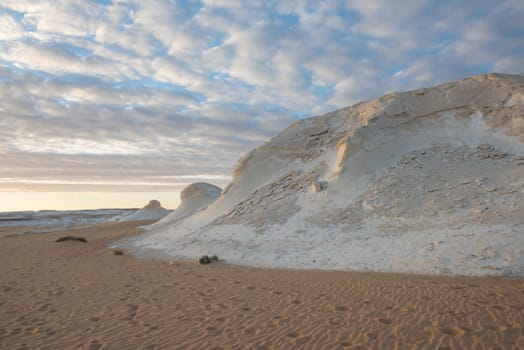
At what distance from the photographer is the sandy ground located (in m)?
5.21

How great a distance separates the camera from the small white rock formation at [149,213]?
141 ft

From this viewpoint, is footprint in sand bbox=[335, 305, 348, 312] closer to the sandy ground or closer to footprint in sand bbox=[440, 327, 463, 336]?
the sandy ground

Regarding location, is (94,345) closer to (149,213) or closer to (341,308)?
(341,308)

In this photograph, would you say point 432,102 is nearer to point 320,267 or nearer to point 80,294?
point 320,267

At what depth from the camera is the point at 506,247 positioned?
10016mm

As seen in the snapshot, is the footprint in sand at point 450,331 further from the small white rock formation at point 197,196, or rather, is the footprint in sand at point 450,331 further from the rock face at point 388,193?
the small white rock formation at point 197,196

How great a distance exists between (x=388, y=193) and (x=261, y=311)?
9.84 meters

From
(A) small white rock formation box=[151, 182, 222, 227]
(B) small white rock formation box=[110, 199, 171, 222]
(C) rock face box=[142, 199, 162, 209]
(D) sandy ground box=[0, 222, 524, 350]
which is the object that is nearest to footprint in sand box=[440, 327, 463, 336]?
(D) sandy ground box=[0, 222, 524, 350]

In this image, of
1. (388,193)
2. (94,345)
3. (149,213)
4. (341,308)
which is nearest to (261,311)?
(341,308)

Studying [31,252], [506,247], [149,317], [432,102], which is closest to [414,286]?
[506,247]

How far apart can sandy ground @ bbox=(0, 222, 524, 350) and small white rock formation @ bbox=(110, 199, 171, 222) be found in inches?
1316

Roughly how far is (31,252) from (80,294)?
11.5 m

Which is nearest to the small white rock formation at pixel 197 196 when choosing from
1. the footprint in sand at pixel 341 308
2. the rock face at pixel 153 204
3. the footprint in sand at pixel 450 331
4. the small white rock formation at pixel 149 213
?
the small white rock formation at pixel 149 213

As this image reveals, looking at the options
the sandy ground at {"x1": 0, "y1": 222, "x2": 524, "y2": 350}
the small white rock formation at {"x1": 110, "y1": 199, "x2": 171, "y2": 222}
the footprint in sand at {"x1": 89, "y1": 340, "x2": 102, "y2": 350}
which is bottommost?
the footprint in sand at {"x1": 89, "y1": 340, "x2": 102, "y2": 350}
